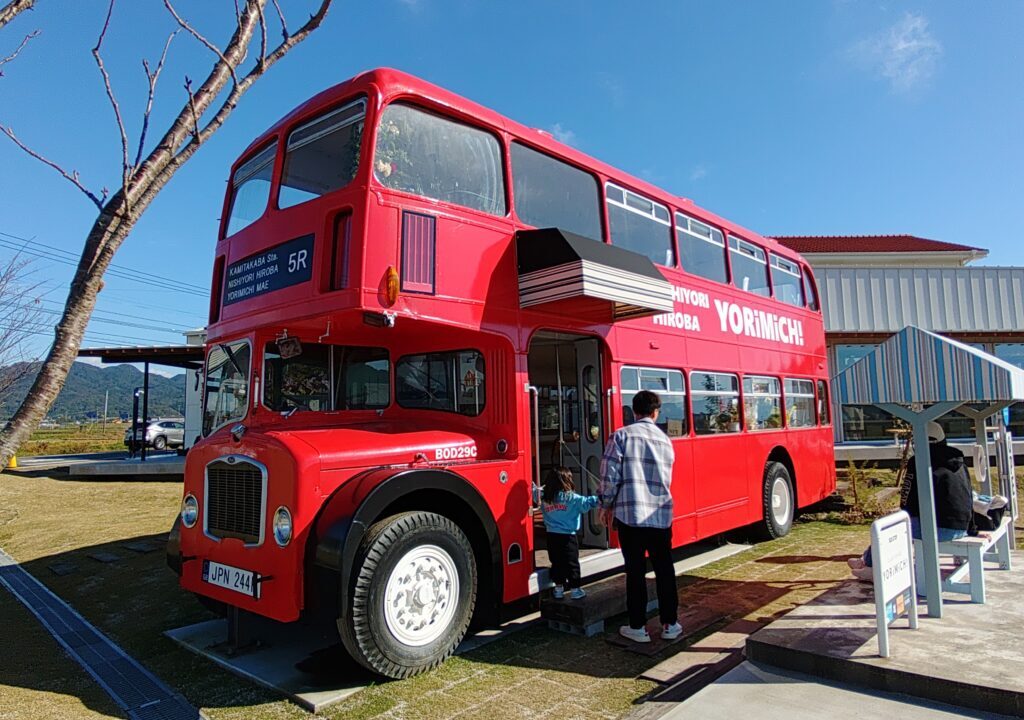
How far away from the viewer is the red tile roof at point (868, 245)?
87.0ft

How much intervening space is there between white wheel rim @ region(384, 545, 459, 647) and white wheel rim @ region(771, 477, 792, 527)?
5.85 metres

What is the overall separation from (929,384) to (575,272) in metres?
2.67

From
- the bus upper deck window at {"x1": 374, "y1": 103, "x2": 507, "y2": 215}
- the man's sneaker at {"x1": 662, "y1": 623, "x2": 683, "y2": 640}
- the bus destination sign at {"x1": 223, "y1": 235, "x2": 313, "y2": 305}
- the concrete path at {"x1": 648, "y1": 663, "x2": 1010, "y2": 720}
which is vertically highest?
the bus upper deck window at {"x1": 374, "y1": 103, "x2": 507, "y2": 215}

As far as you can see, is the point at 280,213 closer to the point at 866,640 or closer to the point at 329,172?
the point at 329,172

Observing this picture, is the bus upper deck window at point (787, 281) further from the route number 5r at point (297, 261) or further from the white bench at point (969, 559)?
the route number 5r at point (297, 261)

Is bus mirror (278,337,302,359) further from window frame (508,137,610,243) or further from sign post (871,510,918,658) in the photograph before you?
sign post (871,510,918,658)

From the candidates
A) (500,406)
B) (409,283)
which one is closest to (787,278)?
(500,406)

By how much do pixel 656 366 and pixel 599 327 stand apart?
1.05 metres

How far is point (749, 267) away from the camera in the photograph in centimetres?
915

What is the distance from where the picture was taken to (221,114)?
2.82 meters

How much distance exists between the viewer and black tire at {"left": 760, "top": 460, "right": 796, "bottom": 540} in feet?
28.5

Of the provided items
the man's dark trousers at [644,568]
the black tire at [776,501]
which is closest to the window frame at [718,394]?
the black tire at [776,501]

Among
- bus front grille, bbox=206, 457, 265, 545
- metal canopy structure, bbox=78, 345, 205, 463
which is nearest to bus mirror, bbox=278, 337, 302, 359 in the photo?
bus front grille, bbox=206, 457, 265, 545

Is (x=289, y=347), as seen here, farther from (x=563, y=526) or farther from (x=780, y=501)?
(x=780, y=501)
